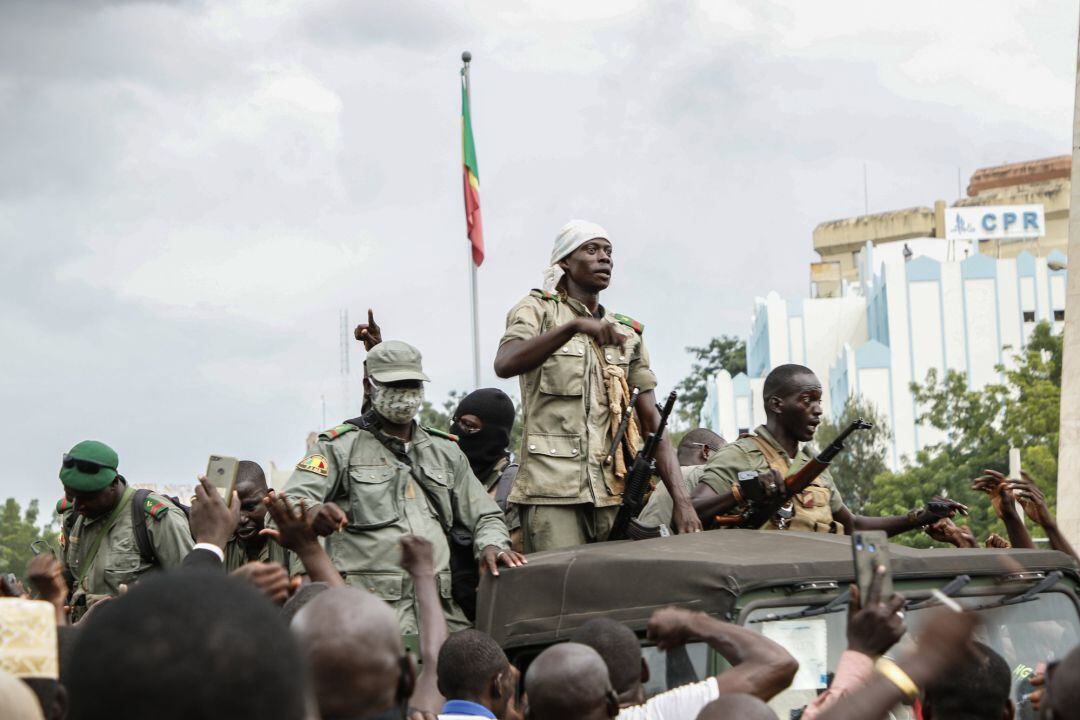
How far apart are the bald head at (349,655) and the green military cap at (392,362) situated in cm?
331

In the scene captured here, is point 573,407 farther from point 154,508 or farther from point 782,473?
point 154,508

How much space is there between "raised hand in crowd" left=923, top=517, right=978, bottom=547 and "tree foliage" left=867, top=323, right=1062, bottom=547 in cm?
2732

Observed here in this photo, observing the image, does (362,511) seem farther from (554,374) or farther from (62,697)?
(62,697)

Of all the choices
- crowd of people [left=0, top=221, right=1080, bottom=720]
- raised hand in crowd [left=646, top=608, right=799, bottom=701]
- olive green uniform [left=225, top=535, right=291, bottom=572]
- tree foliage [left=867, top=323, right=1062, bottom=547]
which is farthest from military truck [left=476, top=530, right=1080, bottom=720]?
tree foliage [left=867, top=323, right=1062, bottom=547]

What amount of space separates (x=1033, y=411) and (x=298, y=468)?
32195 mm

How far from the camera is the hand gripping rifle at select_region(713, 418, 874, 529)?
6465 millimetres

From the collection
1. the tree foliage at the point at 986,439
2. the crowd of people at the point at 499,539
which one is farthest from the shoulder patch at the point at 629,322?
the tree foliage at the point at 986,439

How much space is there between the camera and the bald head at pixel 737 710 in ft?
11.1

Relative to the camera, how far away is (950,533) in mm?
6832

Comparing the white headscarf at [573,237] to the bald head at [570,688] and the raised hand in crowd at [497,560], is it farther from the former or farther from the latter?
the bald head at [570,688]

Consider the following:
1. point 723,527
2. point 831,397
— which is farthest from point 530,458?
point 831,397

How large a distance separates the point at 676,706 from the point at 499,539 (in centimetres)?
205

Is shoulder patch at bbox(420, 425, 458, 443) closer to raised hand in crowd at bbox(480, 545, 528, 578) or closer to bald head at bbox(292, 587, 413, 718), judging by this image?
raised hand in crowd at bbox(480, 545, 528, 578)

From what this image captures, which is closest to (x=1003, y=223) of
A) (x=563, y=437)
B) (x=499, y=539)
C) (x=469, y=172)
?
(x=469, y=172)
